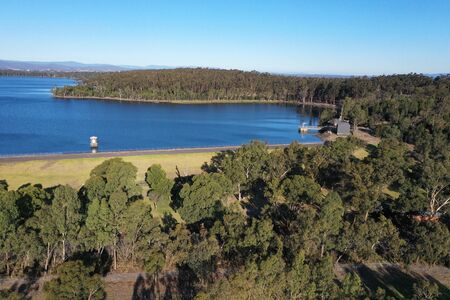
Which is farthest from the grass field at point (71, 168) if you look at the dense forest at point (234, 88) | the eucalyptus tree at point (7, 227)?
the dense forest at point (234, 88)

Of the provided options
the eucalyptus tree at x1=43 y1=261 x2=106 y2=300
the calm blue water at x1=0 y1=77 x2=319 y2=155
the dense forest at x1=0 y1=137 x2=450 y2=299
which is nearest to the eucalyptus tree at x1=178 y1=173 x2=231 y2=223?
the dense forest at x1=0 y1=137 x2=450 y2=299

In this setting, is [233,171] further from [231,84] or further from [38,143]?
[231,84]

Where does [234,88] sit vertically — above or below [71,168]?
above

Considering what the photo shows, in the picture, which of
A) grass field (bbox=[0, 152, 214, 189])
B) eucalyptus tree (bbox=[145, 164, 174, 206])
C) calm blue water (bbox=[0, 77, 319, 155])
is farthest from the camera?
calm blue water (bbox=[0, 77, 319, 155])

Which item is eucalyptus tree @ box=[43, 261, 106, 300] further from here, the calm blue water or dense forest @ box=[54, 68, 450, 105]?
dense forest @ box=[54, 68, 450, 105]

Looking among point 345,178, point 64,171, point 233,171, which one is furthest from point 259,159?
point 64,171

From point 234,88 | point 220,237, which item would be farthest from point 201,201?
point 234,88

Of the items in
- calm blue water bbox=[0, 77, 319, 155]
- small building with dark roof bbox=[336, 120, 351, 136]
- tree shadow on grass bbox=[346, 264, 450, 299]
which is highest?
small building with dark roof bbox=[336, 120, 351, 136]

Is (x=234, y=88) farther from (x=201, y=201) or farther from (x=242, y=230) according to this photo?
(x=242, y=230)
